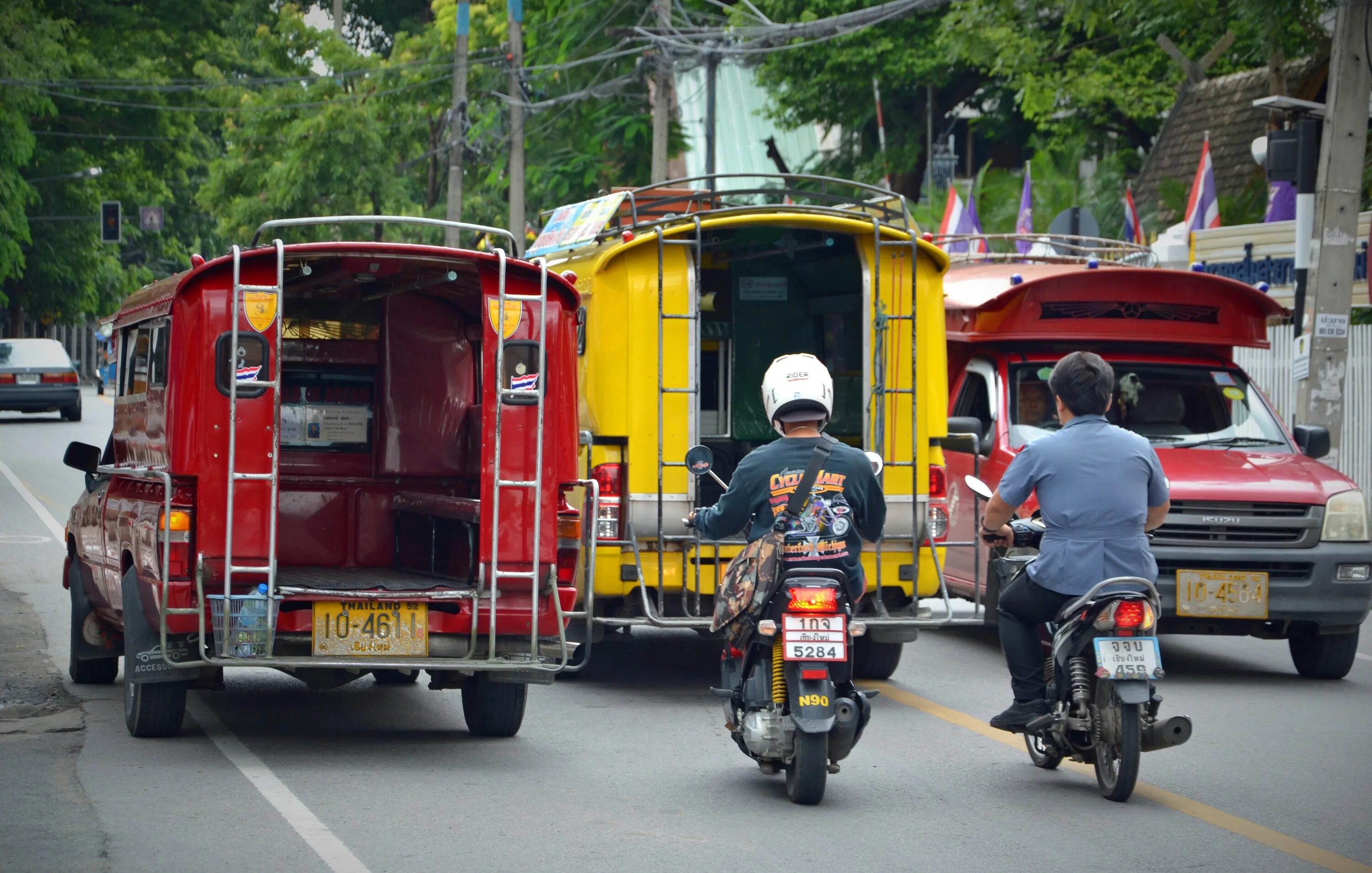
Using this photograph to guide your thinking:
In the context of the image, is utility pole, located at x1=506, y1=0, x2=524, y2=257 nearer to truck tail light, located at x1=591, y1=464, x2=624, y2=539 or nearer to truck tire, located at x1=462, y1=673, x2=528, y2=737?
truck tail light, located at x1=591, y1=464, x2=624, y2=539

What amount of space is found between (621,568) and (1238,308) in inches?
196

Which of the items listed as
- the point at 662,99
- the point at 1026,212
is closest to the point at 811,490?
the point at 1026,212

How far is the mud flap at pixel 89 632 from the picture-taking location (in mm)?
9328

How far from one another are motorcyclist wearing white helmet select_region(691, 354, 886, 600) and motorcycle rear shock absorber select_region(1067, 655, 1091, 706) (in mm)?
943

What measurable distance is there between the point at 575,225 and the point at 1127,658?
17.8 feet

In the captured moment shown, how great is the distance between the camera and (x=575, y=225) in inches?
439

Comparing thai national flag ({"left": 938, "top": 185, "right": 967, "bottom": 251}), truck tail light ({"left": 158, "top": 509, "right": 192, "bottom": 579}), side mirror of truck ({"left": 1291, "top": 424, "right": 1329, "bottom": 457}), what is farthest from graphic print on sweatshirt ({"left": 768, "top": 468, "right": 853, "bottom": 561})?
thai national flag ({"left": 938, "top": 185, "right": 967, "bottom": 251})

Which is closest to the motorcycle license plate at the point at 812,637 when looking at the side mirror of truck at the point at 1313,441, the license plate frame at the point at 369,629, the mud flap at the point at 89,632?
the license plate frame at the point at 369,629

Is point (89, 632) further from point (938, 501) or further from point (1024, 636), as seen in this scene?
point (1024, 636)

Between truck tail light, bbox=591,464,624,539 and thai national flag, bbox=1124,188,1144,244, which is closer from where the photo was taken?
truck tail light, bbox=591,464,624,539

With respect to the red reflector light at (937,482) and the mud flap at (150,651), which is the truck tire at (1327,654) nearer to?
the red reflector light at (937,482)

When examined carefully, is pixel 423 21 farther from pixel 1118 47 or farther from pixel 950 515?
pixel 950 515

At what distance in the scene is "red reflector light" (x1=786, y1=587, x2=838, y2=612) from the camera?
6727mm

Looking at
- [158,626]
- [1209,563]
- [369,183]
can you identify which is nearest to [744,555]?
[158,626]
